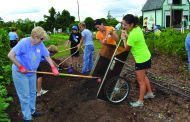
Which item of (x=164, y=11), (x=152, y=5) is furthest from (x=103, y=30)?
(x=152, y=5)

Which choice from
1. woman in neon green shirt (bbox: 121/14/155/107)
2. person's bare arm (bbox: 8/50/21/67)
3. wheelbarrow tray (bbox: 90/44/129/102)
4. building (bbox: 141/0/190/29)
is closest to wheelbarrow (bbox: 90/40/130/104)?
wheelbarrow tray (bbox: 90/44/129/102)

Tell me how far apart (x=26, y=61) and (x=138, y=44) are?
1998 mm

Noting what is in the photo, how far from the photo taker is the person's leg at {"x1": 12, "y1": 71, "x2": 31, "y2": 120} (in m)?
2.88

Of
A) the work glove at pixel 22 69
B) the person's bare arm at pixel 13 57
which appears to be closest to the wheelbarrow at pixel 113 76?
the work glove at pixel 22 69

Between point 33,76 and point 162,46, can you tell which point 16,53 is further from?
point 162,46

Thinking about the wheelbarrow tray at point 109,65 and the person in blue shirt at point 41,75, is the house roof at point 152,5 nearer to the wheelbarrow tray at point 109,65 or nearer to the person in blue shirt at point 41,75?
the wheelbarrow tray at point 109,65

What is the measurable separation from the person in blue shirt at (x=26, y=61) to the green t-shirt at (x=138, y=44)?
1.51 meters

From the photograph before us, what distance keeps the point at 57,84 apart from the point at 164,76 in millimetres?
3144

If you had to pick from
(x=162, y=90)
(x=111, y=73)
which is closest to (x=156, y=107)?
(x=162, y=90)

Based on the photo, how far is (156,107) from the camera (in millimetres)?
3562

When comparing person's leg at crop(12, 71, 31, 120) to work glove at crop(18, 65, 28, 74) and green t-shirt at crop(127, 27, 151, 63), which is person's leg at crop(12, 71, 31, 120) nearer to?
work glove at crop(18, 65, 28, 74)

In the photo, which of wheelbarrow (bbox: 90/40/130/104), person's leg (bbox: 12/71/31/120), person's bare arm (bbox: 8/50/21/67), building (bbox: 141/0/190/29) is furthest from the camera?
building (bbox: 141/0/190/29)

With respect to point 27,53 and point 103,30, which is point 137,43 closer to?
point 103,30

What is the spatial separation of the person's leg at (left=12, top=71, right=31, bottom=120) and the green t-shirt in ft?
6.31
